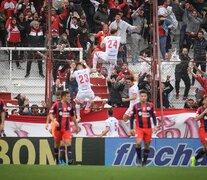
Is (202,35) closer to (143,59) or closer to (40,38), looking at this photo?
(143,59)

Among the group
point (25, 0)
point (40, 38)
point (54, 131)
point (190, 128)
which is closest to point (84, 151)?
point (54, 131)

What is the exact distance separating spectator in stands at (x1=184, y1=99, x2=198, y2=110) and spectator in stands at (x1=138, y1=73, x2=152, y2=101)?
1.17 m

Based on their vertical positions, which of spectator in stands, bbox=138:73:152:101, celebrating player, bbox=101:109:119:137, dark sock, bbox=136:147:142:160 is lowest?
dark sock, bbox=136:147:142:160

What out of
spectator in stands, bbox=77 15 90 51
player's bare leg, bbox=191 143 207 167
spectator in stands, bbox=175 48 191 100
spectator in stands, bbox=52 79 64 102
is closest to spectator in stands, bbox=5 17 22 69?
spectator in stands, bbox=77 15 90 51

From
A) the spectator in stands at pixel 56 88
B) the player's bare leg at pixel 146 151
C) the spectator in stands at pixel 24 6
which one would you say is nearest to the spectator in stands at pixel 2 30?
the spectator in stands at pixel 24 6

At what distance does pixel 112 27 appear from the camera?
30.3 m

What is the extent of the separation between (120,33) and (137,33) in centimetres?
77

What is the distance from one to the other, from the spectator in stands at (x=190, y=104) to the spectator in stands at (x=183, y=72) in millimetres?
398

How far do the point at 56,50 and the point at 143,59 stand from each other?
2.63 m

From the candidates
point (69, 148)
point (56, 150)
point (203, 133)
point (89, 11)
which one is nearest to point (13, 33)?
point (89, 11)

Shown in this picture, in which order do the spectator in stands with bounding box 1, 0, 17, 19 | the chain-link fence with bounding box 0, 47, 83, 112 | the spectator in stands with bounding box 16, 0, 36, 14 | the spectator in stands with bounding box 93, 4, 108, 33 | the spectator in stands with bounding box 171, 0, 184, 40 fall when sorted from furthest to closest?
the spectator in stands with bounding box 171, 0, 184, 40 < the spectator in stands with bounding box 16, 0, 36, 14 < the spectator in stands with bounding box 1, 0, 17, 19 < the spectator in stands with bounding box 93, 4, 108, 33 < the chain-link fence with bounding box 0, 47, 83, 112

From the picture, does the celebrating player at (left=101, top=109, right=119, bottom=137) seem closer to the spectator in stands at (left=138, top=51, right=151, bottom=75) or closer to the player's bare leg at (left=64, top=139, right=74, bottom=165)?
the spectator in stands at (left=138, top=51, right=151, bottom=75)

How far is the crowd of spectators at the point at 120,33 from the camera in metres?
28.6

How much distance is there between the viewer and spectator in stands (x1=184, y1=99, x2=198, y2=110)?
2827 cm
